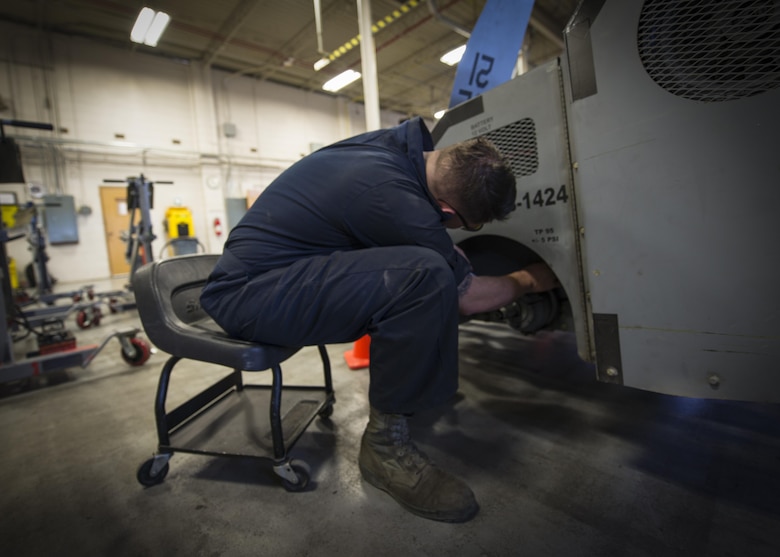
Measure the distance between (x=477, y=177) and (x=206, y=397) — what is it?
1.32 m

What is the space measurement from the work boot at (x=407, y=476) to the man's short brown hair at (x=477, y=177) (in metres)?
0.70

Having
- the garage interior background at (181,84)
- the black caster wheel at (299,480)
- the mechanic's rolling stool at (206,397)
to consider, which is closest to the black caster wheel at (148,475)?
the mechanic's rolling stool at (206,397)

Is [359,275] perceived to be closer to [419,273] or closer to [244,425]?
[419,273]

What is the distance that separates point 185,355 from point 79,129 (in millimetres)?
7216

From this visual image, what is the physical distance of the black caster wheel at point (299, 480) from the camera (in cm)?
105

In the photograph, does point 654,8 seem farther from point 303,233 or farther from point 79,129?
point 79,129

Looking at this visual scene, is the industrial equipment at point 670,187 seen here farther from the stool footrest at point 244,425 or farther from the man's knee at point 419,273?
the stool footrest at point 244,425

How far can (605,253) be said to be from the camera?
99 centimetres

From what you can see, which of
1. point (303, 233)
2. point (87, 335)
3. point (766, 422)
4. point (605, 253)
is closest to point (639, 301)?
point (605, 253)

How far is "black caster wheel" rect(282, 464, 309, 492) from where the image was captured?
41.3 inches

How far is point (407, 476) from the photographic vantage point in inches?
39.8

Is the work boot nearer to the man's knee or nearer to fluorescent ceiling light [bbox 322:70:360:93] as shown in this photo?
the man's knee

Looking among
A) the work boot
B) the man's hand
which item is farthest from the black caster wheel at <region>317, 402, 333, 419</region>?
the man's hand

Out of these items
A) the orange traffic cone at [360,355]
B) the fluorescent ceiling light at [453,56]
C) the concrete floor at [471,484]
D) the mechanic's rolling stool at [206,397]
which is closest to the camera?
the concrete floor at [471,484]
